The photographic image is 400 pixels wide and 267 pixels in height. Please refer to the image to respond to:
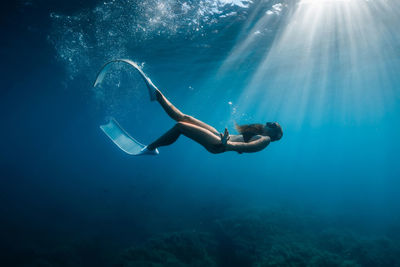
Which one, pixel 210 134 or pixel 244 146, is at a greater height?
pixel 210 134

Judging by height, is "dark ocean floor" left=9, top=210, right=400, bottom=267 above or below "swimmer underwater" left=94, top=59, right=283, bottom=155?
below

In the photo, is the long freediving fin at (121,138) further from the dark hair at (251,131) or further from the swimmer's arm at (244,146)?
the swimmer's arm at (244,146)

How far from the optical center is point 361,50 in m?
18.1

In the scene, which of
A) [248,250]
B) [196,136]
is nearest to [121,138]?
[196,136]

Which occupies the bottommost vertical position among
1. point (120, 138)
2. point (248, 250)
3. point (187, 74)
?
point (248, 250)

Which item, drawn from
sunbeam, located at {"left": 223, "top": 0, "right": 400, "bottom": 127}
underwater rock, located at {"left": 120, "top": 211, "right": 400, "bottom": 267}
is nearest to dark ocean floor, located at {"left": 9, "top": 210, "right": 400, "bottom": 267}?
underwater rock, located at {"left": 120, "top": 211, "right": 400, "bottom": 267}

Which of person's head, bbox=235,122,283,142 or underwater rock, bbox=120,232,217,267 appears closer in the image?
person's head, bbox=235,122,283,142

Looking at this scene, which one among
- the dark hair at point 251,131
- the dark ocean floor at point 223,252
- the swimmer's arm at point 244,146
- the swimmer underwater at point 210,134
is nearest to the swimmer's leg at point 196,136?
the swimmer underwater at point 210,134

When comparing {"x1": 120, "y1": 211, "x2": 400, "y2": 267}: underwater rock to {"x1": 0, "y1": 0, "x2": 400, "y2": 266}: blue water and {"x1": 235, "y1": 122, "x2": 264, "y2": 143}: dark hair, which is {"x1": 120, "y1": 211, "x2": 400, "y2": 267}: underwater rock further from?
{"x1": 235, "y1": 122, "x2": 264, "y2": 143}: dark hair

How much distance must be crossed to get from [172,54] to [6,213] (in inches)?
787

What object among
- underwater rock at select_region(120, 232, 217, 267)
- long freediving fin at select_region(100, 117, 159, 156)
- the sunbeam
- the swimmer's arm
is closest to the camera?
the swimmer's arm

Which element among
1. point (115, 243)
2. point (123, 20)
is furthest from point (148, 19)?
point (115, 243)

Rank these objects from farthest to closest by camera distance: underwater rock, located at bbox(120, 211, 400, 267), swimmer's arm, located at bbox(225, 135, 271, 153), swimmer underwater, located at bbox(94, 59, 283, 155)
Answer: underwater rock, located at bbox(120, 211, 400, 267), swimmer underwater, located at bbox(94, 59, 283, 155), swimmer's arm, located at bbox(225, 135, 271, 153)

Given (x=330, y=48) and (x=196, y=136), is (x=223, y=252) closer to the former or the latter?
(x=196, y=136)
